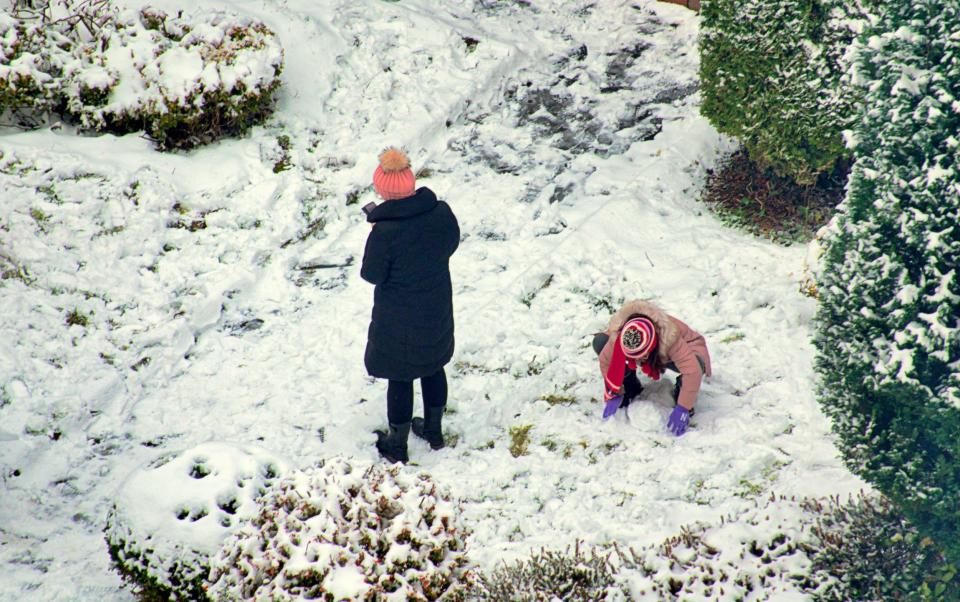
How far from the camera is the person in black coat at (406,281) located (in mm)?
4363

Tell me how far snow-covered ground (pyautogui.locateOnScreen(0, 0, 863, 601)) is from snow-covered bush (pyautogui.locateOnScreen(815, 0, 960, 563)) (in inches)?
36.7

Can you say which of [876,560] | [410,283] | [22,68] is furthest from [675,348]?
[22,68]

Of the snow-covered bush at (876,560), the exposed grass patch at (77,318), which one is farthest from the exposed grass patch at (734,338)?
the exposed grass patch at (77,318)

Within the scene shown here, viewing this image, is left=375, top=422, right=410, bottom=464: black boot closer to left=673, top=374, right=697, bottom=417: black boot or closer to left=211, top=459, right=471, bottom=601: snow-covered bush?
left=211, top=459, right=471, bottom=601: snow-covered bush

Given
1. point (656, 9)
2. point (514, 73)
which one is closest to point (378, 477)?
point (514, 73)

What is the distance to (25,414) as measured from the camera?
5199 millimetres

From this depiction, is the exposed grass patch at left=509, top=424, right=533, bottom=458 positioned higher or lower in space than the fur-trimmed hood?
lower

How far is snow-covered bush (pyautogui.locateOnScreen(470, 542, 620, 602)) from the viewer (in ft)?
12.9

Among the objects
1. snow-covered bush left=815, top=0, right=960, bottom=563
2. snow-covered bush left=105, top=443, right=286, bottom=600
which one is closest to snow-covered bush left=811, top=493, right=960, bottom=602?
snow-covered bush left=815, top=0, right=960, bottom=563

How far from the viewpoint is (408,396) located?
4.86m

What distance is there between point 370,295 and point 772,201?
3557 mm

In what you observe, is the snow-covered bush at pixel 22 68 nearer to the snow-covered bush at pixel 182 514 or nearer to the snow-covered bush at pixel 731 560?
the snow-covered bush at pixel 182 514

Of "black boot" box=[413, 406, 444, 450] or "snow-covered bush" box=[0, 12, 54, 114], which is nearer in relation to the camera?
"black boot" box=[413, 406, 444, 450]

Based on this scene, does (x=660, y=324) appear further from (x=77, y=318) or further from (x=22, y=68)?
(x=22, y=68)
